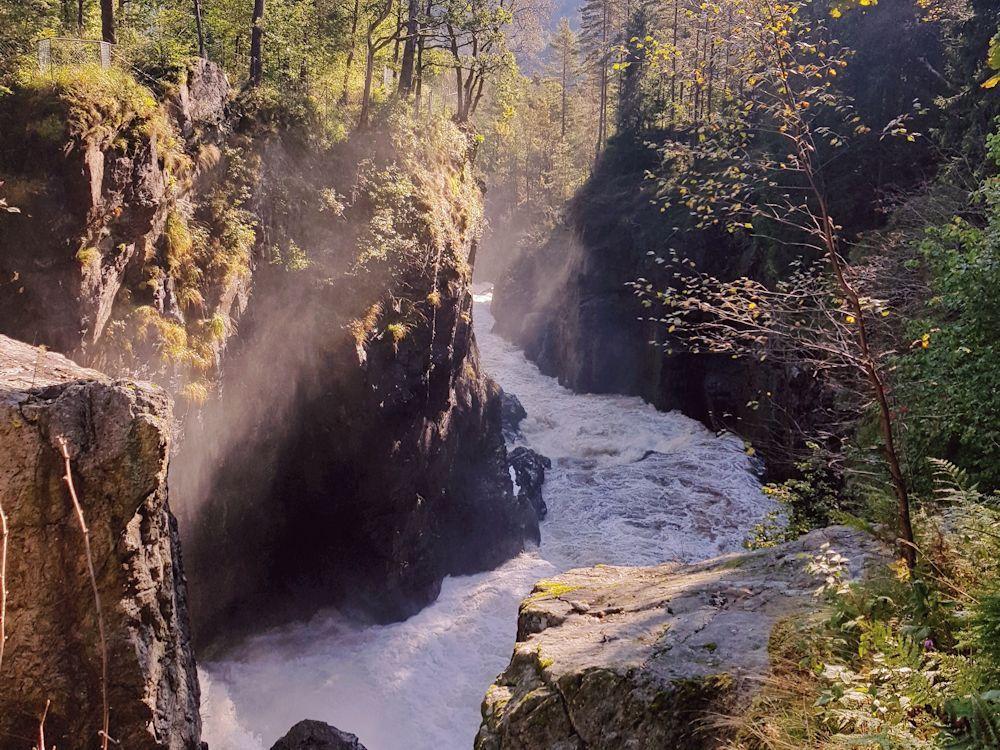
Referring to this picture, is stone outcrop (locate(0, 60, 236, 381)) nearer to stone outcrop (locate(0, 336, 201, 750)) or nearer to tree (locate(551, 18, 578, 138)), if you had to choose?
stone outcrop (locate(0, 336, 201, 750))

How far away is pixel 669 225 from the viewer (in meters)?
31.5

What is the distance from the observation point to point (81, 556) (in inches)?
248

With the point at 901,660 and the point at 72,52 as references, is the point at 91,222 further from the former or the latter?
the point at 901,660

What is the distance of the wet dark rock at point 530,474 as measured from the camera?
22734 mm

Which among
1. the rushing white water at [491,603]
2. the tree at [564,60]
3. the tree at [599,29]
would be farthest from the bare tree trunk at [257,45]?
the tree at [564,60]

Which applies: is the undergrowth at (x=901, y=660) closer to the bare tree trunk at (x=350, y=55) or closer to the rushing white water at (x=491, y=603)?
the rushing white water at (x=491, y=603)

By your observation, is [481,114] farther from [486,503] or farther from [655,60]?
[655,60]

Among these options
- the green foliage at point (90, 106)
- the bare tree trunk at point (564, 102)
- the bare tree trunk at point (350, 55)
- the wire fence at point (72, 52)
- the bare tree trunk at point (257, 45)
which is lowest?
the green foliage at point (90, 106)

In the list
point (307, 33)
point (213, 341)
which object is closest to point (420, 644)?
point (213, 341)

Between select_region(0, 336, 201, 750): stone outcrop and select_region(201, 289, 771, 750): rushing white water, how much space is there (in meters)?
6.41

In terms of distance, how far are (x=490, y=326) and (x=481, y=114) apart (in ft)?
84.6

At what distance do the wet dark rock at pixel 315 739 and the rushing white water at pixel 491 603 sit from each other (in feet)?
9.44

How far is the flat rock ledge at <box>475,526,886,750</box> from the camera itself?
14.4 feet

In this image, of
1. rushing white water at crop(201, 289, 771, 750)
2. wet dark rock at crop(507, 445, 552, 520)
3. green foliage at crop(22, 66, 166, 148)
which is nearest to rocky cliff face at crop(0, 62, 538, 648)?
green foliage at crop(22, 66, 166, 148)
